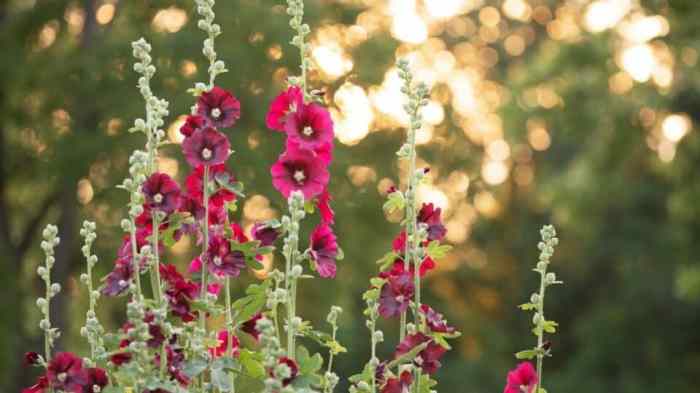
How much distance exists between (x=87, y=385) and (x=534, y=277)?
1748 centimetres

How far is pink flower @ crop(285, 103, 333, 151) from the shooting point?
2.44m

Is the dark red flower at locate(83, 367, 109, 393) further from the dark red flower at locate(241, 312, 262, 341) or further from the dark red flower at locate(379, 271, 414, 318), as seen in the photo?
the dark red flower at locate(379, 271, 414, 318)

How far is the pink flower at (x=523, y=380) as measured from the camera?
2.54 meters

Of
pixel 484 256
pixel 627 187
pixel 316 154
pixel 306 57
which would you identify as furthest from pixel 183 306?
pixel 484 256

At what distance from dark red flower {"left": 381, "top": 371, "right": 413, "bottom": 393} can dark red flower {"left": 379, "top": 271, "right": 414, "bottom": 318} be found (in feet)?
0.40

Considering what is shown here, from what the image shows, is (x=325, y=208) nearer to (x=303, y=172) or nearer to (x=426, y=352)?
(x=303, y=172)

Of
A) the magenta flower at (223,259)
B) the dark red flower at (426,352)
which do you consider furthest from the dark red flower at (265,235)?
the dark red flower at (426,352)

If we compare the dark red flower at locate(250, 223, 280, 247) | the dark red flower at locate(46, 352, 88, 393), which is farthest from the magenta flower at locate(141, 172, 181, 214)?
the dark red flower at locate(46, 352, 88, 393)

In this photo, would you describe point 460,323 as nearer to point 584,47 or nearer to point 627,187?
point 627,187

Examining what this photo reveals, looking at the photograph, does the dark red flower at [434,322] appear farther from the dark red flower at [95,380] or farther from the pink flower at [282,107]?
the dark red flower at [95,380]

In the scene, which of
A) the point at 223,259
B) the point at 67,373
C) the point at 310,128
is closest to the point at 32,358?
the point at 67,373

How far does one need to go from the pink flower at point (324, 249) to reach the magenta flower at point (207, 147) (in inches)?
9.7

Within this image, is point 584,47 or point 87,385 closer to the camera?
point 87,385

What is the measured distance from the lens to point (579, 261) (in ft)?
65.7
